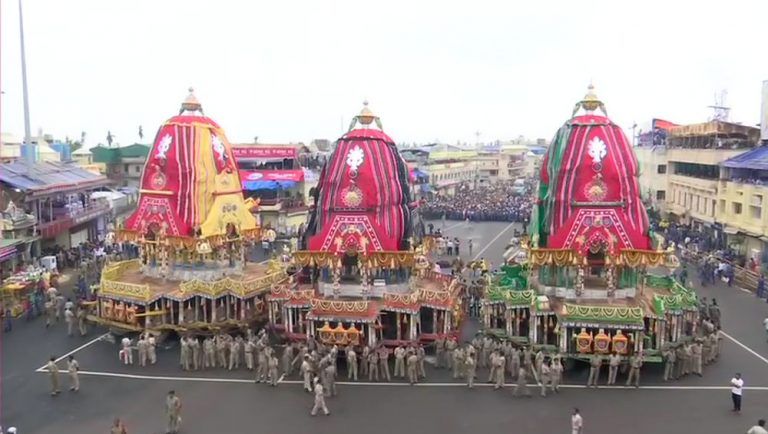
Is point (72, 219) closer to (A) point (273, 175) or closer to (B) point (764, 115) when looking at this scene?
(A) point (273, 175)

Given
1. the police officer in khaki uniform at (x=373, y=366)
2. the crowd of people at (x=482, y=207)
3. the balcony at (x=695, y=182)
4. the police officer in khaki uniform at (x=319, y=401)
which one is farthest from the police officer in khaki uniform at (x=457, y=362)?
the crowd of people at (x=482, y=207)

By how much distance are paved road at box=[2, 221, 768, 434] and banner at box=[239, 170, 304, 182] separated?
3112 centimetres

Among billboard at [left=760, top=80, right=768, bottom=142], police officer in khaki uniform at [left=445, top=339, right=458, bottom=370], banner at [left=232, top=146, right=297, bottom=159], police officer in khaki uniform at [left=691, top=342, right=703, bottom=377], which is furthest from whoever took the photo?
banner at [left=232, top=146, right=297, bottom=159]

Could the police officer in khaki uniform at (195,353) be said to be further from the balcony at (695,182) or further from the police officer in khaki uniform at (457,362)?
the balcony at (695,182)

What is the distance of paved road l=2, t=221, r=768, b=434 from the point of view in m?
17.1

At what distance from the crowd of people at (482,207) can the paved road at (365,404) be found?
34542 mm

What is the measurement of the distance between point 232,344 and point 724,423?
14745 millimetres

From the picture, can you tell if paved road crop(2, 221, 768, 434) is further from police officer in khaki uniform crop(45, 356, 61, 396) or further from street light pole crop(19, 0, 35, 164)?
street light pole crop(19, 0, 35, 164)

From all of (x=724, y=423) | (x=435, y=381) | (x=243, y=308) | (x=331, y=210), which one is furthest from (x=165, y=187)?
(x=724, y=423)

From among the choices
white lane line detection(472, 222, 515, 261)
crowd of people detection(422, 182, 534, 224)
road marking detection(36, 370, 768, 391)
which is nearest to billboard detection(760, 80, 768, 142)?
crowd of people detection(422, 182, 534, 224)

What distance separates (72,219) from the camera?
4209cm

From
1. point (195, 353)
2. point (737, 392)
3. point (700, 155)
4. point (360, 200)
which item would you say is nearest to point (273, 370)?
point (195, 353)

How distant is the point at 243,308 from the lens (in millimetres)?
25562

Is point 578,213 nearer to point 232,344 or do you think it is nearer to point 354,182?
point 354,182
